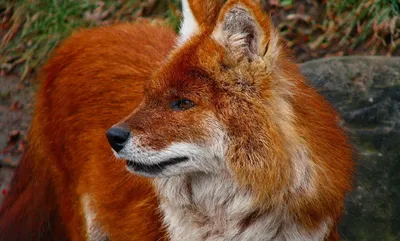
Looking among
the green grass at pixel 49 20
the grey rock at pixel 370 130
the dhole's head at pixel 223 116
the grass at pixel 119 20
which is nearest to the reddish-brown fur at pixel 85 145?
the dhole's head at pixel 223 116

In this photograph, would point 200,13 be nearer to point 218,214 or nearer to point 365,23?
point 218,214

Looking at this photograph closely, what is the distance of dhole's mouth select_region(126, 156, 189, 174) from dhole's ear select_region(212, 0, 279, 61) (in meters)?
0.69

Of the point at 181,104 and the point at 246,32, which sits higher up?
the point at 246,32

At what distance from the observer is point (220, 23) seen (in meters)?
4.46

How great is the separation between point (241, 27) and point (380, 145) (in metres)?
2.72

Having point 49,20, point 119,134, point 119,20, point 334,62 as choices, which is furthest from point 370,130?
point 49,20

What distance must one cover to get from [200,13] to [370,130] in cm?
252

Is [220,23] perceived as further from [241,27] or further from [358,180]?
[358,180]

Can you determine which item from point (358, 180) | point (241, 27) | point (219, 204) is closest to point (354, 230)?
point (358, 180)

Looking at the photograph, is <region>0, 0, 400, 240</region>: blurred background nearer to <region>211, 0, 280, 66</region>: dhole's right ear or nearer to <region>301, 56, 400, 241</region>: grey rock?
<region>301, 56, 400, 241</region>: grey rock

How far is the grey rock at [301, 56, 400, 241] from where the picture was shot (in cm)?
645

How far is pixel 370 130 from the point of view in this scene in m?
6.74

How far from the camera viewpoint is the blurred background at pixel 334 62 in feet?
21.4

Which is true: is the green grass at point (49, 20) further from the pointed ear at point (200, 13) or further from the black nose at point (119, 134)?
the black nose at point (119, 134)
